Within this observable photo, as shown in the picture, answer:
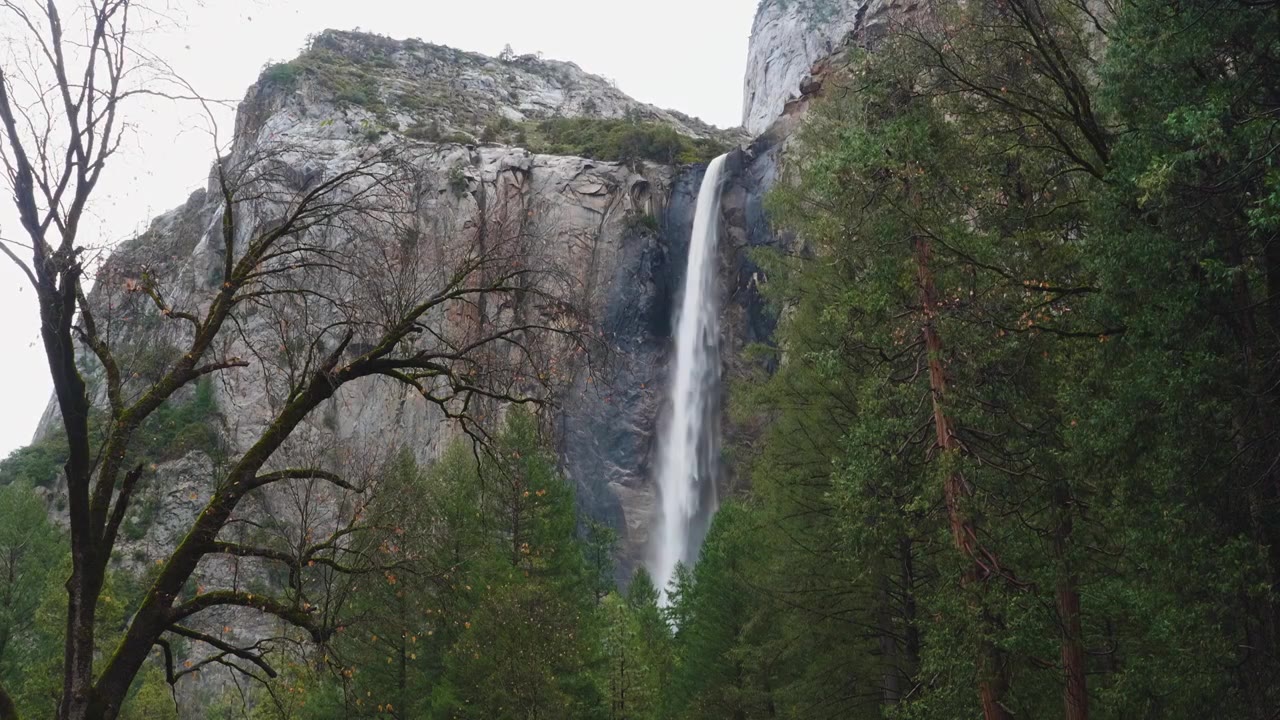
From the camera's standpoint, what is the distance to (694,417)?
145 ft

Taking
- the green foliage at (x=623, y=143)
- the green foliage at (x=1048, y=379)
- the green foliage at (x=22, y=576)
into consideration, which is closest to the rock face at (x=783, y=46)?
the green foliage at (x=623, y=143)

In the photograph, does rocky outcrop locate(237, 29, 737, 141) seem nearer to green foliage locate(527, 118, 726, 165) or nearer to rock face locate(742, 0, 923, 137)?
green foliage locate(527, 118, 726, 165)

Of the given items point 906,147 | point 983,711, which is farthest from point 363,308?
point 983,711

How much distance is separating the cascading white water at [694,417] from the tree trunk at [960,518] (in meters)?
30.4

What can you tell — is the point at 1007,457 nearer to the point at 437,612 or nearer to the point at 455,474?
the point at 437,612

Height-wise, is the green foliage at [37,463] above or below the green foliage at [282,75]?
below

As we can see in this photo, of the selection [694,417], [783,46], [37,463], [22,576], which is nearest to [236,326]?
[22,576]

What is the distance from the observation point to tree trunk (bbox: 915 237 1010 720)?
9.61 metres

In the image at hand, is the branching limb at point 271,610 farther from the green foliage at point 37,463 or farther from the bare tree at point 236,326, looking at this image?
the green foliage at point 37,463

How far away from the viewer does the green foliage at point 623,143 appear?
52.2 meters

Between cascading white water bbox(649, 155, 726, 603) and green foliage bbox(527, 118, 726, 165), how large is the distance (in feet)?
16.6

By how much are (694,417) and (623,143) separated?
54.3 ft

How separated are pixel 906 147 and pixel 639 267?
120 feet

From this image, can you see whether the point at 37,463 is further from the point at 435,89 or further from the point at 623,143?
the point at 435,89
